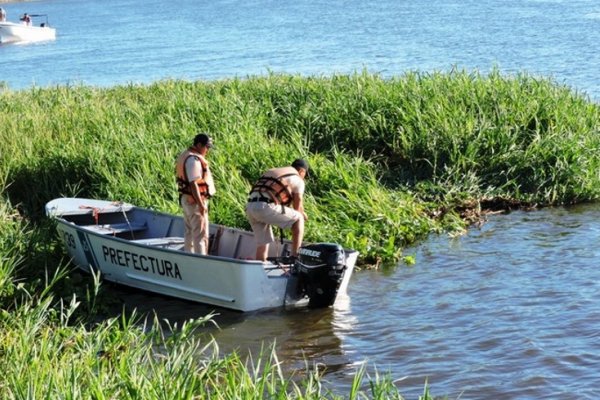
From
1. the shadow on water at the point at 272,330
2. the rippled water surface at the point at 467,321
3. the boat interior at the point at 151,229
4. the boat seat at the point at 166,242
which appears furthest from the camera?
the boat seat at the point at 166,242

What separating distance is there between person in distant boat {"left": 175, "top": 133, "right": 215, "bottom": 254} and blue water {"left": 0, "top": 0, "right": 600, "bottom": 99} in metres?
11.9

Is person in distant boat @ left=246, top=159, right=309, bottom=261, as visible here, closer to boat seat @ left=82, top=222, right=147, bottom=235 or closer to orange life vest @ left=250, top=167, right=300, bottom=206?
orange life vest @ left=250, top=167, right=300, bottom=206

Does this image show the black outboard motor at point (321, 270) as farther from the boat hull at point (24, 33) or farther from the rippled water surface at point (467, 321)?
the boat hull at point (24, 33)

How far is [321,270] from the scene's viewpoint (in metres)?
10.9

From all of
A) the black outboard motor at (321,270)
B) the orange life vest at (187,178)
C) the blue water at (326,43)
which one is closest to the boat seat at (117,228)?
the orange life vest at (187,178)

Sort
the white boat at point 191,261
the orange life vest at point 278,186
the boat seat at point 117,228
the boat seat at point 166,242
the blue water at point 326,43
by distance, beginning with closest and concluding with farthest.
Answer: the white boat at point 191,261 < the orange life vest at point 278,186 < the boat seat at point 166,242 < the boat seat at point 117,228 < the blue water at point 326,43

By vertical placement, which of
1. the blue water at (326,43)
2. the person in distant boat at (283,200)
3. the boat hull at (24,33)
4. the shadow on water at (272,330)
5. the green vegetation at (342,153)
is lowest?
the boat hull at (24,33)

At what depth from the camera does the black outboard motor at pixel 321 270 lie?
1084 cm

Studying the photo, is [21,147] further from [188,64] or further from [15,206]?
[188,64]

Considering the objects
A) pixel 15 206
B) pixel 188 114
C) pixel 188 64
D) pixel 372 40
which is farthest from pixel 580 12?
pixel 15 206

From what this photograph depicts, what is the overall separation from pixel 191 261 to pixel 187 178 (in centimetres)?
89

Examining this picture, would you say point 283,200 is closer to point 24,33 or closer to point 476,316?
point 476,316

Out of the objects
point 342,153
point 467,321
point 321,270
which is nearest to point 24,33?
point 342,153

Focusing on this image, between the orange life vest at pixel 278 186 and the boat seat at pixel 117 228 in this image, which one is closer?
the orange life vest at pixel 278 186
